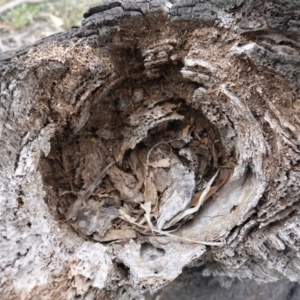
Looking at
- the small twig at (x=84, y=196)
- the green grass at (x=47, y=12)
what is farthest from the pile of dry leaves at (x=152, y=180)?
the green grass at (x=47, y=12)

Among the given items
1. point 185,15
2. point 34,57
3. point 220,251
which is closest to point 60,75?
point 34,57

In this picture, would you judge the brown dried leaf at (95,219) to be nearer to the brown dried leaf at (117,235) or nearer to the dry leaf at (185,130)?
the brown dried leaf at (117,235)

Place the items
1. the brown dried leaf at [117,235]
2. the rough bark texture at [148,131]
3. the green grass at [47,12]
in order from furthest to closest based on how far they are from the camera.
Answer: the green grass at [47,12] < the brown dried leaf at [117,235] < the rough bark texture at [148,131]

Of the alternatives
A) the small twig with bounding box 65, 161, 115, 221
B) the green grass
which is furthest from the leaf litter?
the green grass

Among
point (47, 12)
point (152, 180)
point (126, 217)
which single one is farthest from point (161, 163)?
point (47, 12)

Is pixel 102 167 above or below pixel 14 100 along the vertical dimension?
below

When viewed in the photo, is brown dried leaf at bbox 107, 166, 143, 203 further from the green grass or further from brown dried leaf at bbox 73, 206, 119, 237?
the green grass

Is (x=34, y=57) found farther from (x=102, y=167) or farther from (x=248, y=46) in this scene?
(x=248, y=46)
